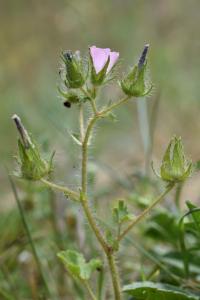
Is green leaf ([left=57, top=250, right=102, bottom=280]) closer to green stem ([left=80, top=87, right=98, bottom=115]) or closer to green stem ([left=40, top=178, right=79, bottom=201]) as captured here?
green stem ([left=40, top=178, right=79, bottom=201])

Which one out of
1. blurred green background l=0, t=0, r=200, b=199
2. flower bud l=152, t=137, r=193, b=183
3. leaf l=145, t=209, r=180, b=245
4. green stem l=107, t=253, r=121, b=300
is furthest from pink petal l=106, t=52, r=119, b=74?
blurred green background l=0, t=0, r=200, b=199

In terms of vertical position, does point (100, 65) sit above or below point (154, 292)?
above

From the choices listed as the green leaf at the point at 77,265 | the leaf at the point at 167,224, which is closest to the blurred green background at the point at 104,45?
the leaf at the point at 167,224

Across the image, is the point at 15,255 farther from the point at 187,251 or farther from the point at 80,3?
the point at 80,3

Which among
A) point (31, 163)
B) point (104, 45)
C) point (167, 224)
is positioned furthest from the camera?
point (104, 45)

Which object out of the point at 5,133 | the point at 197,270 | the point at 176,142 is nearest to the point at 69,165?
the point at 5,133

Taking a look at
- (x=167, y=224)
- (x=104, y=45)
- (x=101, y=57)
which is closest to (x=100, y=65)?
(x=101, y=57)

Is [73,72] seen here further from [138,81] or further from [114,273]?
[114,273]

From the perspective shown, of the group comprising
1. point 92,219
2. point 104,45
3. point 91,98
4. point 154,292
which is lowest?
point 154,292
